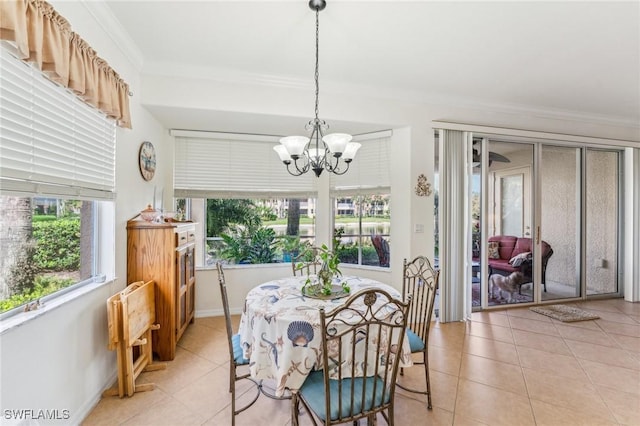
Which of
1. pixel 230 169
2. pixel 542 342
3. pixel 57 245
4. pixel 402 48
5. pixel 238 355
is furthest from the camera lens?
pixel 230 169

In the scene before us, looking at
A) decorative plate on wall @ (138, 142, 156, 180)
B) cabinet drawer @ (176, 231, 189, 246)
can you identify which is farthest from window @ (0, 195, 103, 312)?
decorative plate on wall @ (138, 142, 156, 180)

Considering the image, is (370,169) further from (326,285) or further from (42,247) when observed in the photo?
(42,247)

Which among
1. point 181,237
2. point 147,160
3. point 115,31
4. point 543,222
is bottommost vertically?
point 181,237

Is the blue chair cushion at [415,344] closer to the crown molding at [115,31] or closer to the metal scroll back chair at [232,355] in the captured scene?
the metal scroll back chair at [232,355]

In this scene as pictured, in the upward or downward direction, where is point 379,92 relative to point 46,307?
upward

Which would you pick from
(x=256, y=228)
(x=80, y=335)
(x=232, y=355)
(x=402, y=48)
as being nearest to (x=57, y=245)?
(x=80, y=335)

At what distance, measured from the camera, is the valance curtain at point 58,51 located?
1240 millimetres

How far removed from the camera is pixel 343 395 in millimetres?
1463

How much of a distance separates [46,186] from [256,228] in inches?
99.4

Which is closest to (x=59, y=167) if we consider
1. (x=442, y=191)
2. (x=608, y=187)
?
(x=442, y=191)

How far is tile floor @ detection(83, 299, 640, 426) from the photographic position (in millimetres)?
1911

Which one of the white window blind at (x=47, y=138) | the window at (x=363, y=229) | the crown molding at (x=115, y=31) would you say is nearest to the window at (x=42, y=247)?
the white window blind at (x=47, y=138)

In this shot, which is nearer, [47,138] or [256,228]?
[47,138]

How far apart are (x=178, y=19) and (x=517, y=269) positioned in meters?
4.83
